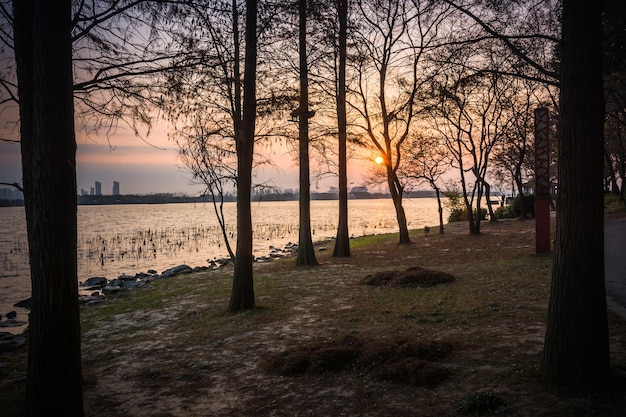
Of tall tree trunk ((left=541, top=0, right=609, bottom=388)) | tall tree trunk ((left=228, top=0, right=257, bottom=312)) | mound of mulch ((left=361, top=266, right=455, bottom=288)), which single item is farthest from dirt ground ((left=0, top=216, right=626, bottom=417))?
tall tree trunk ((left=228, top=0, right=257, bottom=312))

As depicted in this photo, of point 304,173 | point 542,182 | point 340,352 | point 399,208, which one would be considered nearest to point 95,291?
point 304,173

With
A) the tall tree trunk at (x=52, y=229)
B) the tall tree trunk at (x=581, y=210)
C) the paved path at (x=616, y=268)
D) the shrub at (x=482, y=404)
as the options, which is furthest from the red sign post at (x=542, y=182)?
the tall tree trunk at (x=52, y=229)

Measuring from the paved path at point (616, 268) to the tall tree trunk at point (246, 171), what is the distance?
785 centimetres

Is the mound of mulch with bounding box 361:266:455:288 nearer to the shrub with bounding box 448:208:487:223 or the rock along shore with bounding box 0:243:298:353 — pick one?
the rock along shore with bounding box 0:243:298:353

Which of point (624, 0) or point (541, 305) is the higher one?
point (624, 0)

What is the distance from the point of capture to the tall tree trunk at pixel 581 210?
4965 millimetres

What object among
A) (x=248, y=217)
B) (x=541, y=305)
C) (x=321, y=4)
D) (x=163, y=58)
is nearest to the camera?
(x=163, y=58)

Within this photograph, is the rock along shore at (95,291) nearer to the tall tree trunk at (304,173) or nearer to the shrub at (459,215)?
the tall tree trunk at (304,173)

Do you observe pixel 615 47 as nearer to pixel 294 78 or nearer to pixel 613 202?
pixel 294 78

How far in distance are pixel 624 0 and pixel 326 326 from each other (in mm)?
7474

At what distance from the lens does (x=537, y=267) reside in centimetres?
1362

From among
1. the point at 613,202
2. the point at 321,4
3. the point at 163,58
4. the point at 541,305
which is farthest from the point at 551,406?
the point at 613,202

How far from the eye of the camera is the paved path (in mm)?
8718

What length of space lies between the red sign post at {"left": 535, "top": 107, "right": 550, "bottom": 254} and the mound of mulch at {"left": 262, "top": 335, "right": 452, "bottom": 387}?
1108 cm
